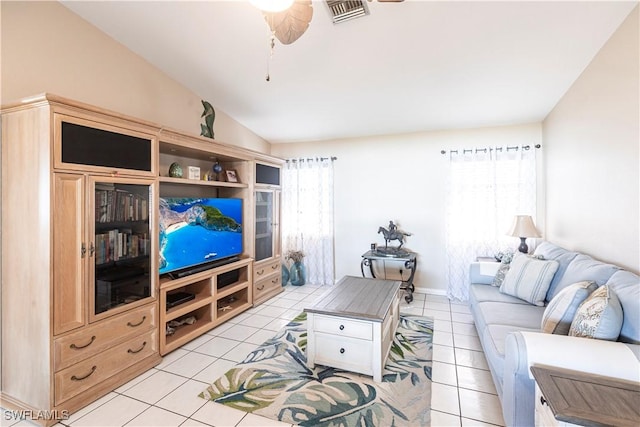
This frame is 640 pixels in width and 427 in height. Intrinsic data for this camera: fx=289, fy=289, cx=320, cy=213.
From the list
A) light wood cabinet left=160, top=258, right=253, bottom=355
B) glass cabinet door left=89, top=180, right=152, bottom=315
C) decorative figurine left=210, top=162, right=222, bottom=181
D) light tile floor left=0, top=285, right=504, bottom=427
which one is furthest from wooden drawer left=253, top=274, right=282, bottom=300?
glass cabinet door left=89, top=180, right=152, bottom=315

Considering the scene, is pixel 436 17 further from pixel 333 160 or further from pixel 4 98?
pixel 4 98

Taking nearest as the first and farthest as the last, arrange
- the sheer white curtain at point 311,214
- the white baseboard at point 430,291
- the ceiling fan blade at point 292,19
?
the ceiling fan blade at point 292,19 < the white baseboard at point 430,291 < the sheer white curtain at point 311,214

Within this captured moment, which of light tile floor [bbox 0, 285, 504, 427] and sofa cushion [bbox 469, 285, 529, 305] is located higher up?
sofa cushion [bbox 469, 285, 529, 305]

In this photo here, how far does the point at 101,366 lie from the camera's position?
201cm

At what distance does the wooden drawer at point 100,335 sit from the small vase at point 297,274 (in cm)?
247

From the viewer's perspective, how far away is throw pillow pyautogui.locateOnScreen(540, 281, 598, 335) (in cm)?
168

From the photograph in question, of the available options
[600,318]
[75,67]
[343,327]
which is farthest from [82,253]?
[600,318]

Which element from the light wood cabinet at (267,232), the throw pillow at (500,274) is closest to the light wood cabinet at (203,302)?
the light wood cabinet at (267,232)

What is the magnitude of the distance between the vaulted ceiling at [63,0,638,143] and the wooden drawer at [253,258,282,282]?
80.7 inches

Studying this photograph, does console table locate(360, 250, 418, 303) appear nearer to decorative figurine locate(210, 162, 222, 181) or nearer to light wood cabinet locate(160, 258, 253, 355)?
light wood cabinet locate(160, 258, 253, 355)

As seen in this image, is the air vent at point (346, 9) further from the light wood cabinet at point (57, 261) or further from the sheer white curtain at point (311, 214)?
the sheer white curtain at point (311, 214)

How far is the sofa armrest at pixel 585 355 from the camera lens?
1.25 meters

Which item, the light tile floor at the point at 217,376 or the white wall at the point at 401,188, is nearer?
the light tile floor at the point at 217,376

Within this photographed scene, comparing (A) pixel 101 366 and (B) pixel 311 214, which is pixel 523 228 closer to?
(B) pixel 311 214
